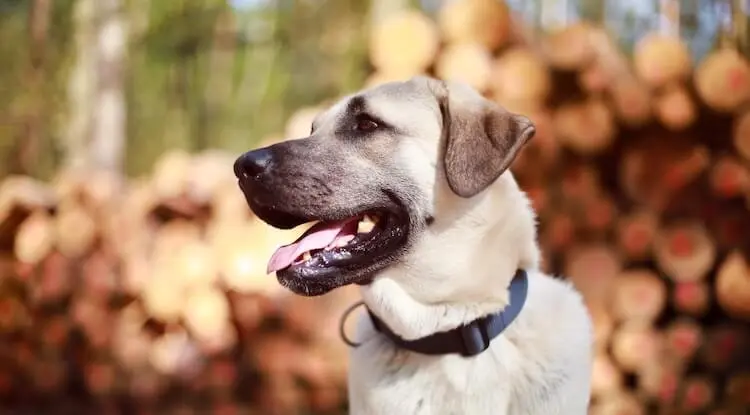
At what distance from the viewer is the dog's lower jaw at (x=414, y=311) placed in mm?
1930

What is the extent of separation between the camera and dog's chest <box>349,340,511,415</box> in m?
1.88

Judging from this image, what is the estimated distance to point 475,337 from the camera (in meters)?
1.91

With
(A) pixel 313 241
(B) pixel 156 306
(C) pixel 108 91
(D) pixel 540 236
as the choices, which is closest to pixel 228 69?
(C) pixel 108 91

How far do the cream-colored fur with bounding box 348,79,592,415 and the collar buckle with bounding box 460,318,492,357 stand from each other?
0.8 inches

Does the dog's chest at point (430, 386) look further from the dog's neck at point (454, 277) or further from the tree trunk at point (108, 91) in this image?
the tree trunk at point (108, 91)

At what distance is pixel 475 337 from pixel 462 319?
0.18ft

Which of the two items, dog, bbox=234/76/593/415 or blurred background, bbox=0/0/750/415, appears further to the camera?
blurred background, bbox=0/0/750/415

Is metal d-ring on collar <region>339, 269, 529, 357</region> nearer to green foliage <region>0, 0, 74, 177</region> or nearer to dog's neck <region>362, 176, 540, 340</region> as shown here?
dog's neck <region>362, 176, 540, 340</region>

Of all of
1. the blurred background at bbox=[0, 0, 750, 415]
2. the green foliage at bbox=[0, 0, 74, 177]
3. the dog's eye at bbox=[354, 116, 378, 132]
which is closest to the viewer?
the dog's eye at bbox=[354, 116, 378, 132]

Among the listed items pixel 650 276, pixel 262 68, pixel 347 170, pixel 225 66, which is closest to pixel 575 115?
pixel 650 276

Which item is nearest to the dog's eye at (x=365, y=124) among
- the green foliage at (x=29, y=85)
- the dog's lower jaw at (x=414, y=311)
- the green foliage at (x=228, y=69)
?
the dog's lower jaw at (x=414, y=311)

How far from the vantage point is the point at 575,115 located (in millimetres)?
3557

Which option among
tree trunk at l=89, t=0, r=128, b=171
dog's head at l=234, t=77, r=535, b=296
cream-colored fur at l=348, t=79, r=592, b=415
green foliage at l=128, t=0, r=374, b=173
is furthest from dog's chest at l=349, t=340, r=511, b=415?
green foliage at l=128, t=0, r=374, b=173

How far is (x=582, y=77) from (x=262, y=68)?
12935 millimetres
